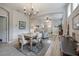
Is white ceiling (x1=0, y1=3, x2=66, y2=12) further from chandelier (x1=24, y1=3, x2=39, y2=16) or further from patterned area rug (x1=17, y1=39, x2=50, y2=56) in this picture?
patterned area rug (x1=17, y1=39, x2=50, y2=56)

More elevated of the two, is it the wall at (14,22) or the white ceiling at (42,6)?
the white ceiling at (42,6)

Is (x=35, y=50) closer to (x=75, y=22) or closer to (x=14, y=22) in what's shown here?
(x=14, y=22)

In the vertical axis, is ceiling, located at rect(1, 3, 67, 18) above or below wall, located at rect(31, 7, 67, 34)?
above

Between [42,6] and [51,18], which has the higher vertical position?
[42,6]

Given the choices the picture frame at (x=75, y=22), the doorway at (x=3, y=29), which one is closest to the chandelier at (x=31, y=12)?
the doorway at (x=3, y=29)

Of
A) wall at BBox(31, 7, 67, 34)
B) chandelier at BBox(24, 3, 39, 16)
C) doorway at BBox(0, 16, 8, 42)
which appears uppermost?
chandelier at BBox(24, 3, 39, 16)

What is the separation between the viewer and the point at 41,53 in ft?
9.29

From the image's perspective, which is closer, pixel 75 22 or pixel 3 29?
pixel 75 22

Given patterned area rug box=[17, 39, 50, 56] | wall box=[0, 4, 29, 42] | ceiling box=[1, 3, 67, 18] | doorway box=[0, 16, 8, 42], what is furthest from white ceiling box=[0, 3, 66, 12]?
patterned area rug box=[17, 39, 50, 56]

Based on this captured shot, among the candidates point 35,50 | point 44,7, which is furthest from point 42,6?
point 35,50

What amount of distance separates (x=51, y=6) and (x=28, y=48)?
1231 millimetres

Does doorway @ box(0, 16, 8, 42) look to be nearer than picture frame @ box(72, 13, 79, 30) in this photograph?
No

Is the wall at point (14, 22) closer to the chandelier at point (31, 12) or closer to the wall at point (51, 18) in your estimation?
the chandelier at point (31, 12)

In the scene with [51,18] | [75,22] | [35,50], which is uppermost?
[51,18]
